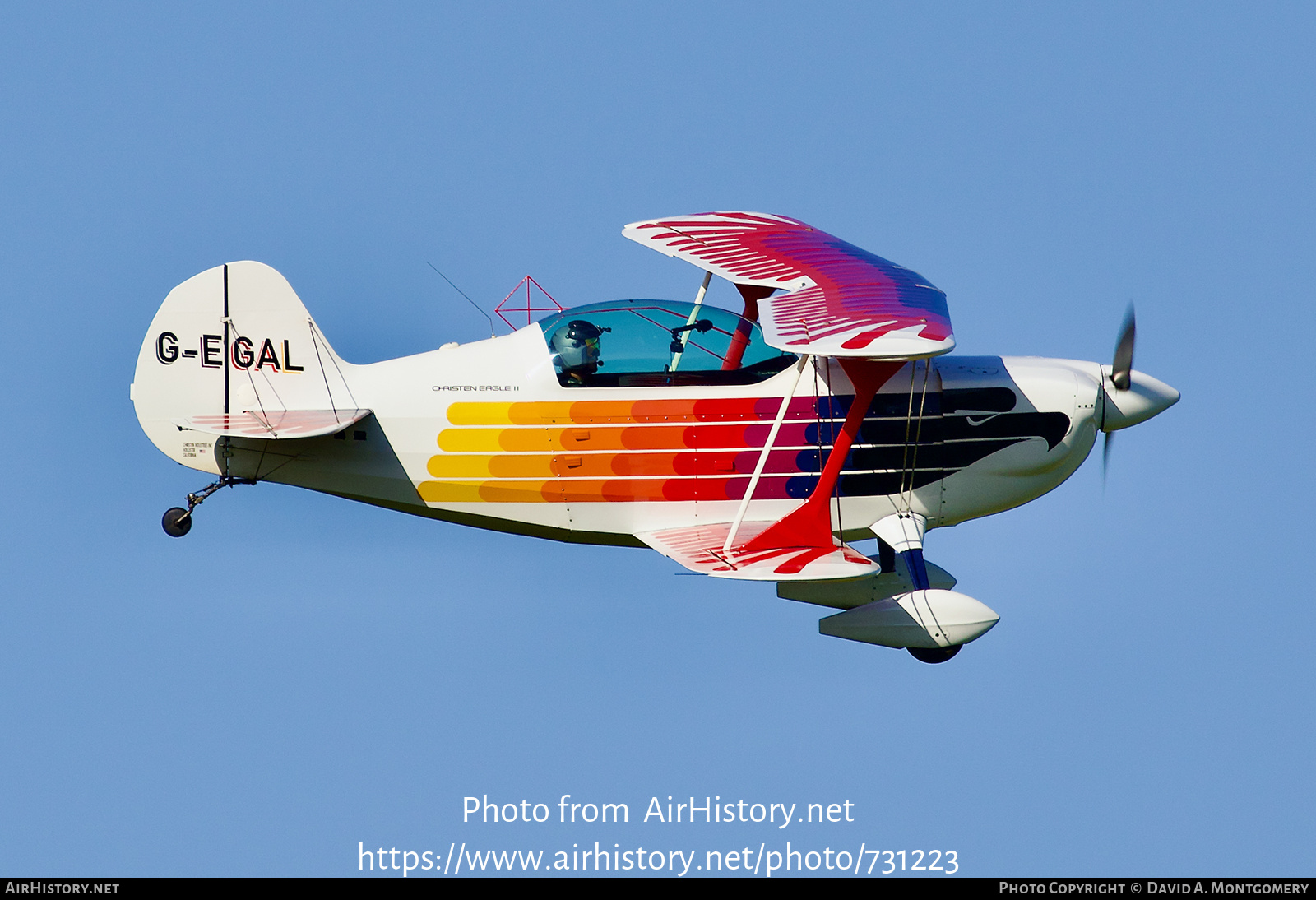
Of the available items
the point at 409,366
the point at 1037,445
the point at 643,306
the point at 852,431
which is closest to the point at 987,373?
the point at 1037,445

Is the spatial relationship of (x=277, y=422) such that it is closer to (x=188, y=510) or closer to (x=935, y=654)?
(x=188, y=510)

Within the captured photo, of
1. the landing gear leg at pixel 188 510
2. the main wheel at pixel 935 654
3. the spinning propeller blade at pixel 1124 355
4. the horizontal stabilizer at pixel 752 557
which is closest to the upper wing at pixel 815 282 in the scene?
the horizontal stabilizer at pixel 752 557

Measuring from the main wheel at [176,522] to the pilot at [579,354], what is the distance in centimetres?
338

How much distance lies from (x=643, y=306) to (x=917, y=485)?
279 cm

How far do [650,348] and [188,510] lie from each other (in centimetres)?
408

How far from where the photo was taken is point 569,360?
13555mm

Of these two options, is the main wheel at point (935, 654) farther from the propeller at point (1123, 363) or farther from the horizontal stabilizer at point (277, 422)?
the horizontal stabilizer at point (277, 422)

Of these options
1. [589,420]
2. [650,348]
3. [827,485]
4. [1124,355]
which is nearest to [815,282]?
[650,348]

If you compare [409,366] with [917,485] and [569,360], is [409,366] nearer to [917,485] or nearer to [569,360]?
[569,360]

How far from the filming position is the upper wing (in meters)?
12.1

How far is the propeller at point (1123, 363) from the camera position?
46.6ft

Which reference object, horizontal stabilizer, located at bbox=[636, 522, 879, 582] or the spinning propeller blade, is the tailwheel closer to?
horizontal stabilizer, located at bbox=[636, 522, 879, 582]

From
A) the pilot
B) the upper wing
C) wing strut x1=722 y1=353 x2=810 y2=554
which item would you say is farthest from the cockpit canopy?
the upper wing

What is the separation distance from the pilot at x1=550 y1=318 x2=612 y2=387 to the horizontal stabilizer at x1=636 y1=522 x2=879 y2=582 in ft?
4.66
